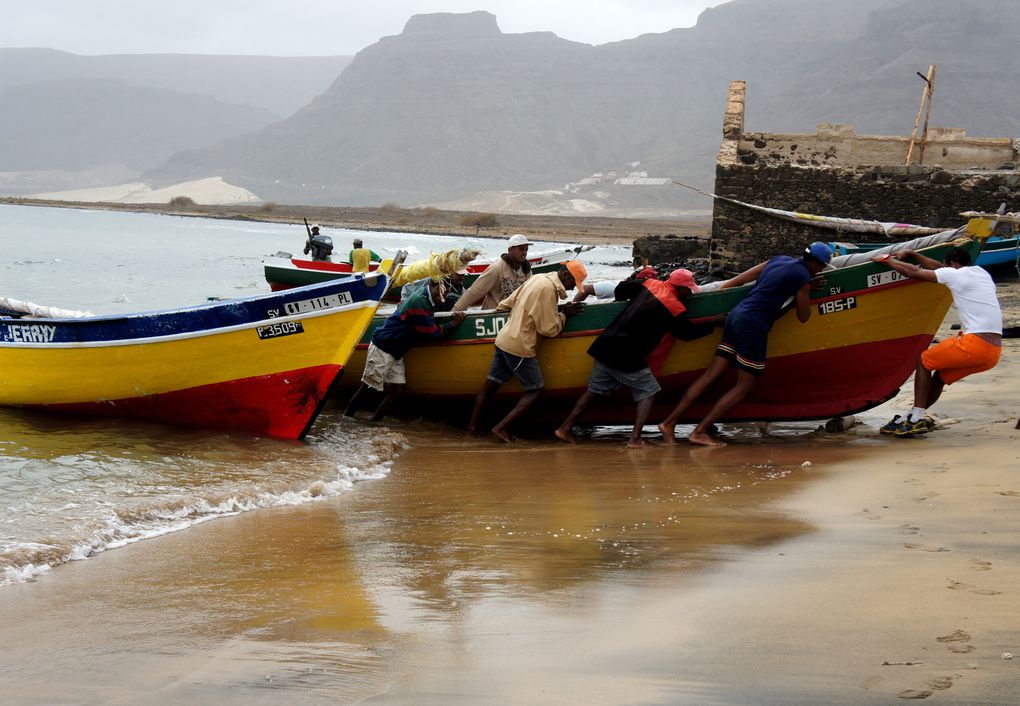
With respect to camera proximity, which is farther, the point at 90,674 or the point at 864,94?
the point at 864,94

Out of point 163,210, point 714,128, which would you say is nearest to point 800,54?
point 714,128

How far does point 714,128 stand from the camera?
17825 cm

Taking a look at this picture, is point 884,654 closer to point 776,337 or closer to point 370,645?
point 370,645

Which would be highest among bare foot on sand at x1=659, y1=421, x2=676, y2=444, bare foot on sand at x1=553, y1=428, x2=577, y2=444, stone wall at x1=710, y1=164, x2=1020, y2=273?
stone wall at x1=710, y1=164, x2=1020, y2=273

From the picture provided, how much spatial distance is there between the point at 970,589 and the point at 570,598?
56.5 inches

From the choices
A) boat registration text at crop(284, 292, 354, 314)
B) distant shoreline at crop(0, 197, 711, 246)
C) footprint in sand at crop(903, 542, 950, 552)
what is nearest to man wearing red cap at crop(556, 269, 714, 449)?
boat registration text at crop(284, 292, 354, 314)

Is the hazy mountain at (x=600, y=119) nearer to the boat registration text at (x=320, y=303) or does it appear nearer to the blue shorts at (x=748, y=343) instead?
the blue shorts at (x=748, y=343)

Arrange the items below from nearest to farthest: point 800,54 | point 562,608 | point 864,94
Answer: point 562,608
point 864,94
point 800,54

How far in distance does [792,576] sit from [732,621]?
605 millimetres

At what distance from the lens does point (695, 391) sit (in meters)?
8.74

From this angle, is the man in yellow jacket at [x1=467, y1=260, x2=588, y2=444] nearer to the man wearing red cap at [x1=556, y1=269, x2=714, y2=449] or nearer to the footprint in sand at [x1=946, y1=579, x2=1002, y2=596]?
the man wearing red cap at [x1=556, y1=269, x2=714, y2=449]

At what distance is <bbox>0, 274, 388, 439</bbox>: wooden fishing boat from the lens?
28.2 ft

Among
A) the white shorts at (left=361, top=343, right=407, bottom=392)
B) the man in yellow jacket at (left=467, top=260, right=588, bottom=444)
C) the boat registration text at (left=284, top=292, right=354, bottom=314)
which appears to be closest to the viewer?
the boat registration text at (left=284, top=292, right=354, bottom=314)

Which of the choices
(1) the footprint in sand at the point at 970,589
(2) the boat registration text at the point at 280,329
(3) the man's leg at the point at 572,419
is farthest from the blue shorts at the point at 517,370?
(1) the footprint in sand at the point at 970,589
